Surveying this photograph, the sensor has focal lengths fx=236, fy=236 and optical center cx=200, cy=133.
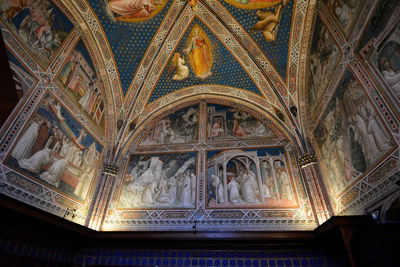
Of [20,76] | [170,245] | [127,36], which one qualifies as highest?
[127,36]

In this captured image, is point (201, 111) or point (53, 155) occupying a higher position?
point (201, 111)

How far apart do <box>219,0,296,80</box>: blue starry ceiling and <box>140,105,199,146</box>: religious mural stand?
13.2 feet

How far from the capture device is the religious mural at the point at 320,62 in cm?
685

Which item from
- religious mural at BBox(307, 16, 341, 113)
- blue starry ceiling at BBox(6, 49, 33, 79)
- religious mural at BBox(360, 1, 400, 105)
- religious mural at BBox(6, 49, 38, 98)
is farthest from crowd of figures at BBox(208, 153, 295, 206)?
blue starry ceiling at BBox(6, 49, 33, 79)

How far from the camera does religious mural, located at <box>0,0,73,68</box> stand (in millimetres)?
5993

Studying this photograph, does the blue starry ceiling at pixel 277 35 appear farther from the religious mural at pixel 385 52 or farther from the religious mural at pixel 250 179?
the religious mural at pixel 385 52

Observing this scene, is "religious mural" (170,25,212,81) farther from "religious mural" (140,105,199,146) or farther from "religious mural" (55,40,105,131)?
"religious mural" (55,40,105,131)

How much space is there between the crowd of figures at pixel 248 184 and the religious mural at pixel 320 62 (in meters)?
2.71

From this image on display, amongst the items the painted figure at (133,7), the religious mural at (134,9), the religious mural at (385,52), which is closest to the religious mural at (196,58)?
the religious mural at (134,9)

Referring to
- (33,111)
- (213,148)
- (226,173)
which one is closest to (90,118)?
(33,111)

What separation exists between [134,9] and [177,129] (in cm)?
503

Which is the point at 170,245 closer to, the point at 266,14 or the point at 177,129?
the point at 177,129

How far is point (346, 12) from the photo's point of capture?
597 cm

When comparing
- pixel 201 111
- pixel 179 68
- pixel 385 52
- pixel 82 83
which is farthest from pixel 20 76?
pixel 385 52
